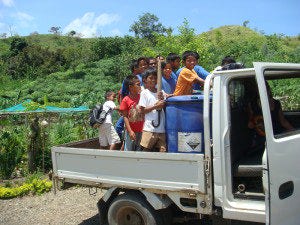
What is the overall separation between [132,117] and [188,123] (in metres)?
1.29

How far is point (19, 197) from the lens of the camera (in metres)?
7.73

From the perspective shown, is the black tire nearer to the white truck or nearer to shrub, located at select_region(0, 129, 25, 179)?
the white truck

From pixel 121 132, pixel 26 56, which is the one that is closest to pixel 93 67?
pixel 26 56

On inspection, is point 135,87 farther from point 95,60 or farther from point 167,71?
point 95,60

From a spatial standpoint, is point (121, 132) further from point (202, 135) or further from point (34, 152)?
point (34, 152)

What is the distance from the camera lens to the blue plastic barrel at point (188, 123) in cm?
412

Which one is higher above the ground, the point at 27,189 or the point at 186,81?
the point at 186,81

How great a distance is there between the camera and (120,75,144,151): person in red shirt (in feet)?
17.1

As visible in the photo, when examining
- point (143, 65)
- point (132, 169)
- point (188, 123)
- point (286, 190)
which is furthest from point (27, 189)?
point (286, 190)

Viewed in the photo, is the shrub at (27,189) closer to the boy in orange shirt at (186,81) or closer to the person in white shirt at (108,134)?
the person in white shirt at (108,134)

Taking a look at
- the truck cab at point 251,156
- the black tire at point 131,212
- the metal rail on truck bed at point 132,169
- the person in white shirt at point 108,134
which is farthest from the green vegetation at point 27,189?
the truck cab at point 251,156

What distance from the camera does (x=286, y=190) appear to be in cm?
355

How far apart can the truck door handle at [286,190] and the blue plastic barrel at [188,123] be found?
928mm

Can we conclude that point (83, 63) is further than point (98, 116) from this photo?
Yes
